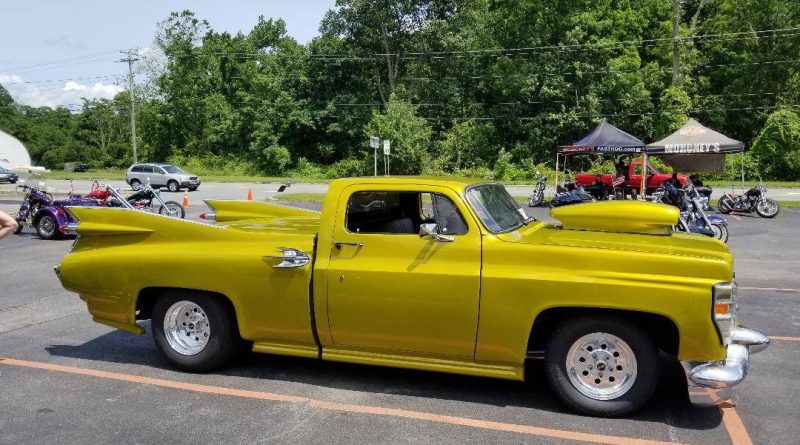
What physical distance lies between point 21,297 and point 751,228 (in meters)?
17.0

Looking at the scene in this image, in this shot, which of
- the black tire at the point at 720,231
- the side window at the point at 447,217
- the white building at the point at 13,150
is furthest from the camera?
the white building at the point at 13,150

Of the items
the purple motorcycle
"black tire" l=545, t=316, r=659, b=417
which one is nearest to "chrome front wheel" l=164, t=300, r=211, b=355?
"black tire" l=545, t=316, r=659, b=417

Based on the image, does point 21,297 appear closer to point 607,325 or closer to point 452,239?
point 452,239

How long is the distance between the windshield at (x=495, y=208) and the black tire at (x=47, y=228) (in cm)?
1241

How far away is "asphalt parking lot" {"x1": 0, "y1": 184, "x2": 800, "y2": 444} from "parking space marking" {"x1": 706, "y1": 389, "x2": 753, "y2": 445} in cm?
1

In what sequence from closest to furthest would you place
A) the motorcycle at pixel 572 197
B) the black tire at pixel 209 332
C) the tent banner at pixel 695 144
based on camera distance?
the black tire at pixel 209 332 → the tent banner at pixel 695 144 → the motorcycle at pixel 572 197

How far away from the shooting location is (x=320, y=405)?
453 centimetres

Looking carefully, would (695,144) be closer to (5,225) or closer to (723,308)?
(723,308)

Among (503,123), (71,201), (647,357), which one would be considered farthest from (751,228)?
(503,123)

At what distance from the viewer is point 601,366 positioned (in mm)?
4270

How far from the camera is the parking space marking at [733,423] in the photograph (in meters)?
3.94

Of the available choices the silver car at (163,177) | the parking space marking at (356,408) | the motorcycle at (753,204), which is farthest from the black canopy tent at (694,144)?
the silver car at (163,177)

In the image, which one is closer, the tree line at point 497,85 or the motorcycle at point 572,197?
the motorcycle at point 572,197

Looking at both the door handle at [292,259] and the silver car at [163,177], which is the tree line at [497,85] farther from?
the door handle at [292,259]
